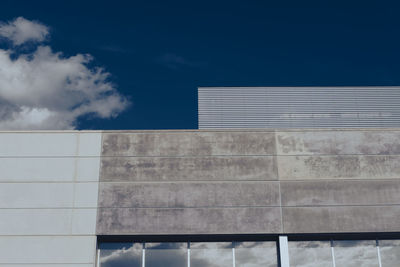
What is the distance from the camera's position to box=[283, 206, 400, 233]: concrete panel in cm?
1645

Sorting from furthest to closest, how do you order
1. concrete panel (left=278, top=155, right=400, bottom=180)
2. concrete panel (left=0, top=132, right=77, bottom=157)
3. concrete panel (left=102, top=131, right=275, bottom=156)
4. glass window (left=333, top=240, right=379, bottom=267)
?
concrete panel (left=102, top=131, right=275, bottom=156), concrete panel (left=0, top=132, right=77, bottom=157), concrete panel (left=278, top=155, right=400, bottom=180), glass window (left=333, top=240, right=379, bottom=267)

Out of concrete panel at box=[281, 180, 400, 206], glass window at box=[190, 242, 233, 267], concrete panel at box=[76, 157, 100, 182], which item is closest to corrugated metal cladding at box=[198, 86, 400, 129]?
concrete panel at box=[281, 180, 400, 206]

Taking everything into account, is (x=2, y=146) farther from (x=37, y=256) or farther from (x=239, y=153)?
(x=239, y=153)

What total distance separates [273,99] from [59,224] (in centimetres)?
1042

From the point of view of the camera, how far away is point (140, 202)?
656 inches

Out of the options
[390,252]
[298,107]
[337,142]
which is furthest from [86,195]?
[390,252]

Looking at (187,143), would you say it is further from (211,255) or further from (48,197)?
(48,197)

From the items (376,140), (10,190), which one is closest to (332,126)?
(376,140)

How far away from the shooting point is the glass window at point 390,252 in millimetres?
16688

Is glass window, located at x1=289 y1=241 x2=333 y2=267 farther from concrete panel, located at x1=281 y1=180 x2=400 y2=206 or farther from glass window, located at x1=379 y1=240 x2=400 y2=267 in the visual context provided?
glass window, located at x1=379 y1=240 x2=400 y2=267

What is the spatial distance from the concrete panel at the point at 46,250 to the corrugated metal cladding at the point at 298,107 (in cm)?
664

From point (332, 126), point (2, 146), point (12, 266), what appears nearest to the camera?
point (12, 266)

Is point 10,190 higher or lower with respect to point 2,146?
lower

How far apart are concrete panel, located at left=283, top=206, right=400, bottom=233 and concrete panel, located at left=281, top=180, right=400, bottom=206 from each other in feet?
0.75
